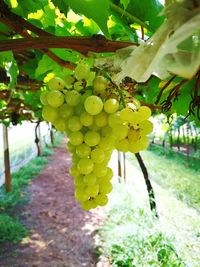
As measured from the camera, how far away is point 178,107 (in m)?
0.90

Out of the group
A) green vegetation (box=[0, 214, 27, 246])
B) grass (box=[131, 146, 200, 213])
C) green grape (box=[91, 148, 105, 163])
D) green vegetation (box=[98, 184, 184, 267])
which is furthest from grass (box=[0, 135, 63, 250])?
green grape (box=[91, 148, 105, 163])

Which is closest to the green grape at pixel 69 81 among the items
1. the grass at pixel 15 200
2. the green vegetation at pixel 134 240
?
the green vegetation at pixel 134 240

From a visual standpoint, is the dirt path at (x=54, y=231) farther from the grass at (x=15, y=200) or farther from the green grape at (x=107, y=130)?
the green grape at (x=107, y=130)

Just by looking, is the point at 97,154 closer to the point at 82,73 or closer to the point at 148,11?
the point at 82,73

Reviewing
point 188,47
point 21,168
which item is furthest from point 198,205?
point 188,47

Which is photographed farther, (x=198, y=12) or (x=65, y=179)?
(x=65, y=179)

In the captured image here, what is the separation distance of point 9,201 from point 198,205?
11.4ft

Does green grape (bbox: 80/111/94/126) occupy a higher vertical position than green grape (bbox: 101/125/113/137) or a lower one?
higher

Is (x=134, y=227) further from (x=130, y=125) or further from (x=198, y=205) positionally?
(x=130, y=125)

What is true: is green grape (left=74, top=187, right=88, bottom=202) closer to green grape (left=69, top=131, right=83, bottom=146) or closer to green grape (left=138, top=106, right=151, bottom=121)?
green grape (left=69, top=131, right=83, bottom=146)

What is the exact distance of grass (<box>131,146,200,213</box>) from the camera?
24.1 ft

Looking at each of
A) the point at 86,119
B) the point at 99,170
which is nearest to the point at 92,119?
the point at 86,119

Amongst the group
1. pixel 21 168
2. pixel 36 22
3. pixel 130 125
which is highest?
pixel 36 22

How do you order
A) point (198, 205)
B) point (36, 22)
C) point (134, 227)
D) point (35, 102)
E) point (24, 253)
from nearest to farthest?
point (36, 22)
point (35, 102)
point (24, 253)
point (134, 227)
point (198, 205)
